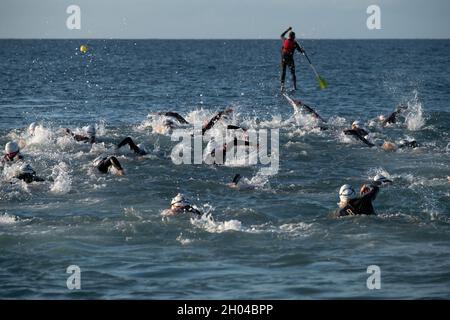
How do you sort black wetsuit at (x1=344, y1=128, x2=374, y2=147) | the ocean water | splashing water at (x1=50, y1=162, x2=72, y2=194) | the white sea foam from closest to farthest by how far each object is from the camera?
1. the ocean water
2. the white sea foam
3. splashing water at (x1=50, y1=162, x2=72, y2=194)
4. black wetsuit at (x1=344, y1=128, x2=374, y2=147)

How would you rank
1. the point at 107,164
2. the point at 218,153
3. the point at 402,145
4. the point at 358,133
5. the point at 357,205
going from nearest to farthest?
the point at 357,205 → the point at 107,164 → the point at 218,153 → the point at 402,145 → the point at 358,133

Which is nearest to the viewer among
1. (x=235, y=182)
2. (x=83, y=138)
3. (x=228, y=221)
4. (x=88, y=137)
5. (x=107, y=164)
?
(x=228, y=221)

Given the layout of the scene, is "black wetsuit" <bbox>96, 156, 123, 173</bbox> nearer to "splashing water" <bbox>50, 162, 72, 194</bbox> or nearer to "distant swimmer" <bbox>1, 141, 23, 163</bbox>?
"splashing water" <bbox>50, 162, 72, 194</bbox>

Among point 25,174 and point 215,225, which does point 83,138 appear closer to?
point 25,174

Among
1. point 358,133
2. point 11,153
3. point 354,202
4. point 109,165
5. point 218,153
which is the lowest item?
point 354,202

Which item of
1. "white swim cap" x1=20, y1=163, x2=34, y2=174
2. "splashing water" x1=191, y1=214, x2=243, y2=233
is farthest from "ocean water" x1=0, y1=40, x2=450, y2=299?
"white swim cap" x1=20, y1=163, x2=34, y2=174

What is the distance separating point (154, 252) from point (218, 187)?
22.9 ft

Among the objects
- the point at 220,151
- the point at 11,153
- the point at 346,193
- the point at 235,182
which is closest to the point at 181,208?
the point at 346,193

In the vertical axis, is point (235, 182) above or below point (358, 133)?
below

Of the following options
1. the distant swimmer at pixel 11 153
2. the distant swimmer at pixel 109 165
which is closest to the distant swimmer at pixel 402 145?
the distant swimmer at pixel 109 165

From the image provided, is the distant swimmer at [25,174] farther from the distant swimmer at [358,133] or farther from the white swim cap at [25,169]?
the distant swimmer at [358,133]

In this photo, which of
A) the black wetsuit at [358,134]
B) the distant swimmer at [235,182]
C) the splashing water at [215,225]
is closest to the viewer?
the splashing water at [215,225]

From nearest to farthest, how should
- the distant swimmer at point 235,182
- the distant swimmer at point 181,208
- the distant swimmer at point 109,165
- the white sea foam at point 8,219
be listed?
the white sea foam at point 8,219 < the distant swimmer at point 181,208 < the distant swimmer at point 235,182 < the distant swimmer at point 109,165
